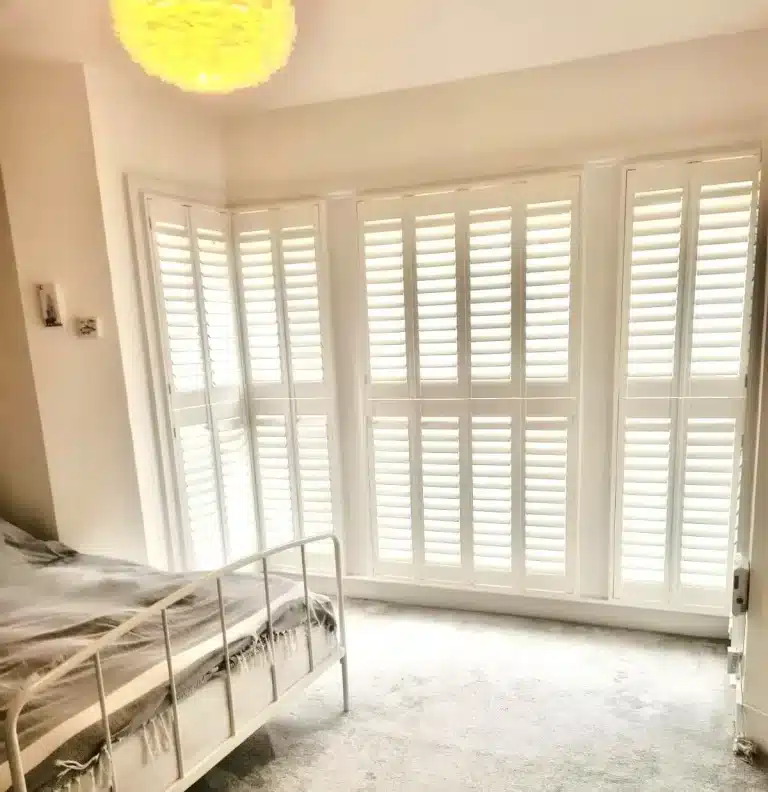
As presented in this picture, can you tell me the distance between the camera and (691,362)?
7.99 ft

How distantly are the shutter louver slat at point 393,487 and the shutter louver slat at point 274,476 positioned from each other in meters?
0.49

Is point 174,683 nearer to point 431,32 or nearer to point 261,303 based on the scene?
point 261,303

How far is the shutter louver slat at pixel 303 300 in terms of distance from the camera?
2.94 metres

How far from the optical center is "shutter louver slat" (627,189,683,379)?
2393mm

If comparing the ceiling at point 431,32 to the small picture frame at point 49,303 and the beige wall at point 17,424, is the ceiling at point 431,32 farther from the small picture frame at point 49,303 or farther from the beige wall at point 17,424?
the small picture frame at point 49,303

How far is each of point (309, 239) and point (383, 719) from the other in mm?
2133

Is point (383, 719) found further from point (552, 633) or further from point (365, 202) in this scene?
point (365, 202)

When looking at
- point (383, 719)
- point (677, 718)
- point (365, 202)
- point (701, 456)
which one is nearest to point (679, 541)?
point (701, 456)

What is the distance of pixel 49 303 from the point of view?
2.40 metres

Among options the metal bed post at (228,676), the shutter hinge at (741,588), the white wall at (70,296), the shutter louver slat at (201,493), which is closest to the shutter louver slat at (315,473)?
the shutter louver slat at (201,493)

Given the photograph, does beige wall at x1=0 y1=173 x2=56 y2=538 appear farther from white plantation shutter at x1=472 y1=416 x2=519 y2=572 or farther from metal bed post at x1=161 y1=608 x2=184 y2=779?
white plantation shutter at x1=472 y1=416 x2=519 y2=572

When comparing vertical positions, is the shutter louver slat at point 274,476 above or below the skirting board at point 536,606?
above

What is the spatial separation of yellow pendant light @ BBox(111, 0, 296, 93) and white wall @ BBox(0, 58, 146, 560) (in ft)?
3.75

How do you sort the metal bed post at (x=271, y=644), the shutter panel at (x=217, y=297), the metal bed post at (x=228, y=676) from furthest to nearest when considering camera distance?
the shutter panel at (x=217, y=297) < the metal bed post at (x=271, y=644) < the metal bed post at (x=228, y=676)
